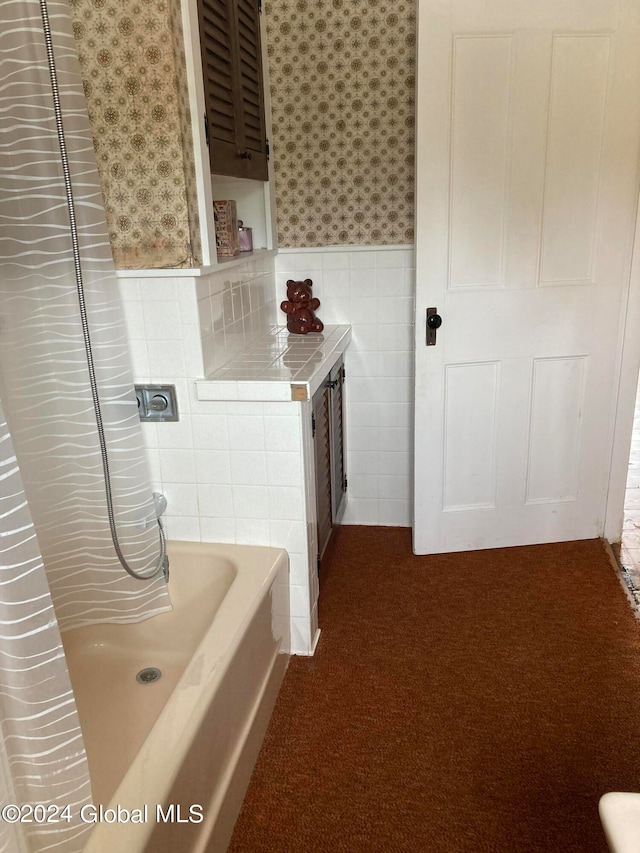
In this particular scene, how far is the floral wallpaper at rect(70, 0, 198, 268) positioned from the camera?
5.81ft

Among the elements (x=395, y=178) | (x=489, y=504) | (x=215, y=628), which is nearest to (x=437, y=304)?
(x=395, y=178)

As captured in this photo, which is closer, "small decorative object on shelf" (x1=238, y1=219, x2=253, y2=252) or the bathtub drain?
the bathtub drain

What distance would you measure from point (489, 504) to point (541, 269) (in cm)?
92

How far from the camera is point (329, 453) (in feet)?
8.21

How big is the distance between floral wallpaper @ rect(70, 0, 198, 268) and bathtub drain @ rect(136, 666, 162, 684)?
1.15 m

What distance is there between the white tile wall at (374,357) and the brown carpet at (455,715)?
0.40m

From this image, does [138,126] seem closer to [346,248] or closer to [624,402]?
[346,248]

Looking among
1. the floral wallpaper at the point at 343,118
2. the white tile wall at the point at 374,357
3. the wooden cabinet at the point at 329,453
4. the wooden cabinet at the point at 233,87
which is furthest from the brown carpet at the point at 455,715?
the wooden cabinet at the point at 233,87

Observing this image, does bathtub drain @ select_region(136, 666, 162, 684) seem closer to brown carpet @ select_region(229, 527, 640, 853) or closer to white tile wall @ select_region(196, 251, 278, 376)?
brown carpet @ select_region(229, 527, 640, 853)

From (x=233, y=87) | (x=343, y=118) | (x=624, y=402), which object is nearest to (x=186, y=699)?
(x=233, y=87)

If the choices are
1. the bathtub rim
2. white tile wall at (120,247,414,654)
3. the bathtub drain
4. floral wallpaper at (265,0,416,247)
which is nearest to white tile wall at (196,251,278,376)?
white tile wall at (120,247,414,654)

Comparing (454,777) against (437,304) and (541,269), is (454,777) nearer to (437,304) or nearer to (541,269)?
(437,304)

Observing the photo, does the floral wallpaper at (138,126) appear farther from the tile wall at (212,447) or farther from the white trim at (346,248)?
the white trim at (346,248)

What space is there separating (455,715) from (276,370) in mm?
1119
